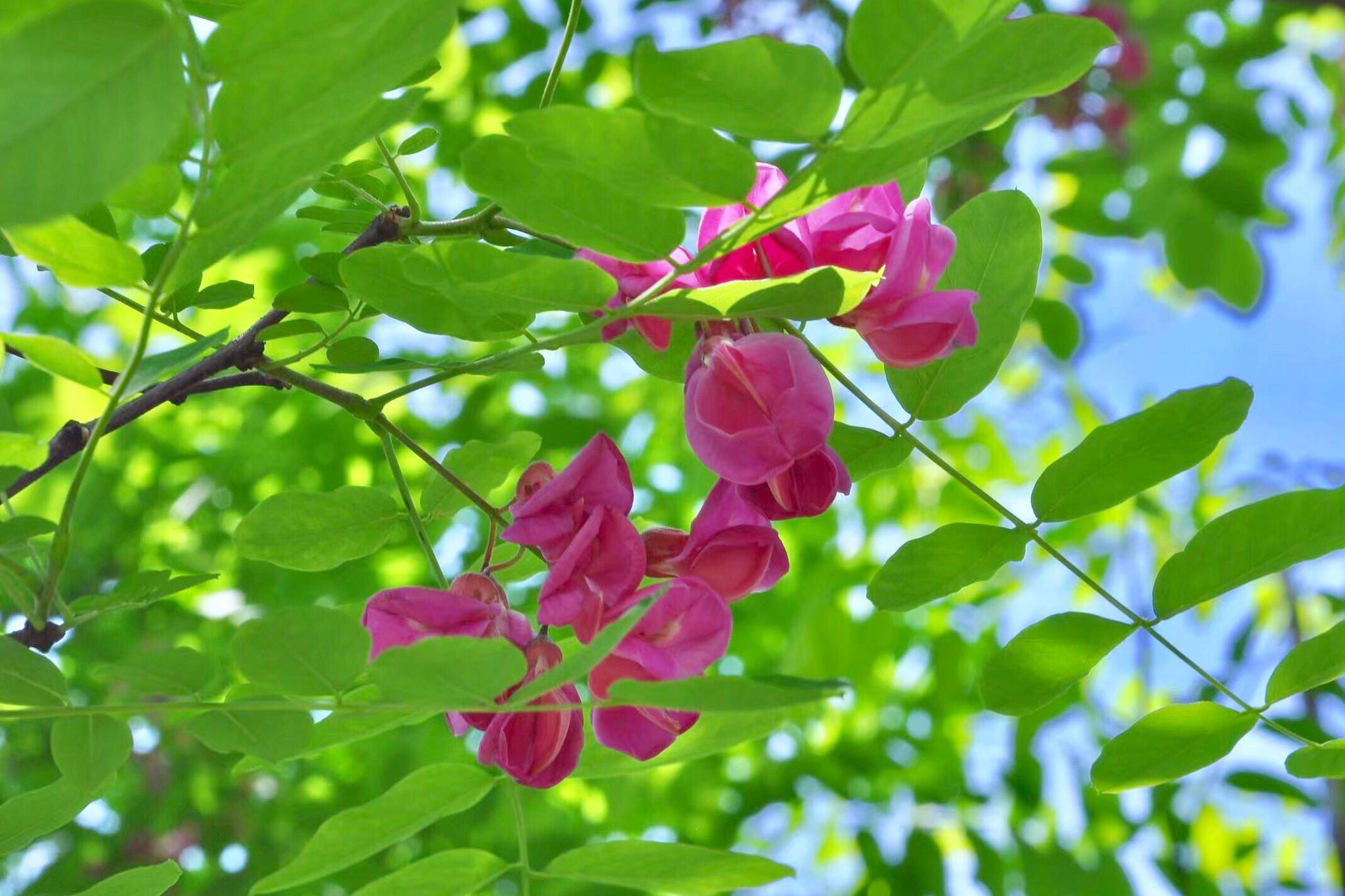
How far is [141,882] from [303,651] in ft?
0.59

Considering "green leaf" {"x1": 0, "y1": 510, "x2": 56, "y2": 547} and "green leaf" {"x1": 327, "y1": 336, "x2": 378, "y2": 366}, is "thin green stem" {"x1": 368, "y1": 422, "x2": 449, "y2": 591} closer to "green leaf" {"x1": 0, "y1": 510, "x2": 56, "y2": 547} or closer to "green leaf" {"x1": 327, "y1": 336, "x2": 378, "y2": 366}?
"green leaf" {"x1": 327, "y1": 336, "x2": 378, "y2": 366}

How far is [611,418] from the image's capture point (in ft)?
6.03

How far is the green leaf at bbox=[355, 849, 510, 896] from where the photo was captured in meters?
0.67

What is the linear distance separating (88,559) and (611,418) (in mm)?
806

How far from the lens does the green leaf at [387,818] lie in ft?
1.99

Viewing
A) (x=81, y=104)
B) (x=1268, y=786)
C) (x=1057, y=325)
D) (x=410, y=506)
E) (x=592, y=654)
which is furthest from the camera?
(x=1057, y=325)

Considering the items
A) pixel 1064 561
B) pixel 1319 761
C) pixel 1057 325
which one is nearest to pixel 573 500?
pixel 1064 561

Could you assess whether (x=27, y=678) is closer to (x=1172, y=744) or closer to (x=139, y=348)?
(x=139, y=348)

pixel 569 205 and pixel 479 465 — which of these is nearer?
pixel 569 205

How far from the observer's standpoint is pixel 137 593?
59 centimetres

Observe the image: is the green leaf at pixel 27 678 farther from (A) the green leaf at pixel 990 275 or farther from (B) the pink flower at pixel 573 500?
(A) the green leaf at pixel 990 275

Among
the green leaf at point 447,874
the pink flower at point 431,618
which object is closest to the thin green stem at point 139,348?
the pink flower at point 431,618

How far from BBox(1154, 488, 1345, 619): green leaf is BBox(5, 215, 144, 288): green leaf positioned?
1.55 feet

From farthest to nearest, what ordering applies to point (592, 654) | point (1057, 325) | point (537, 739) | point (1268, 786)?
point (1057, 325)
point (1268, 786)
point (537, 739)
point (592, 654)
